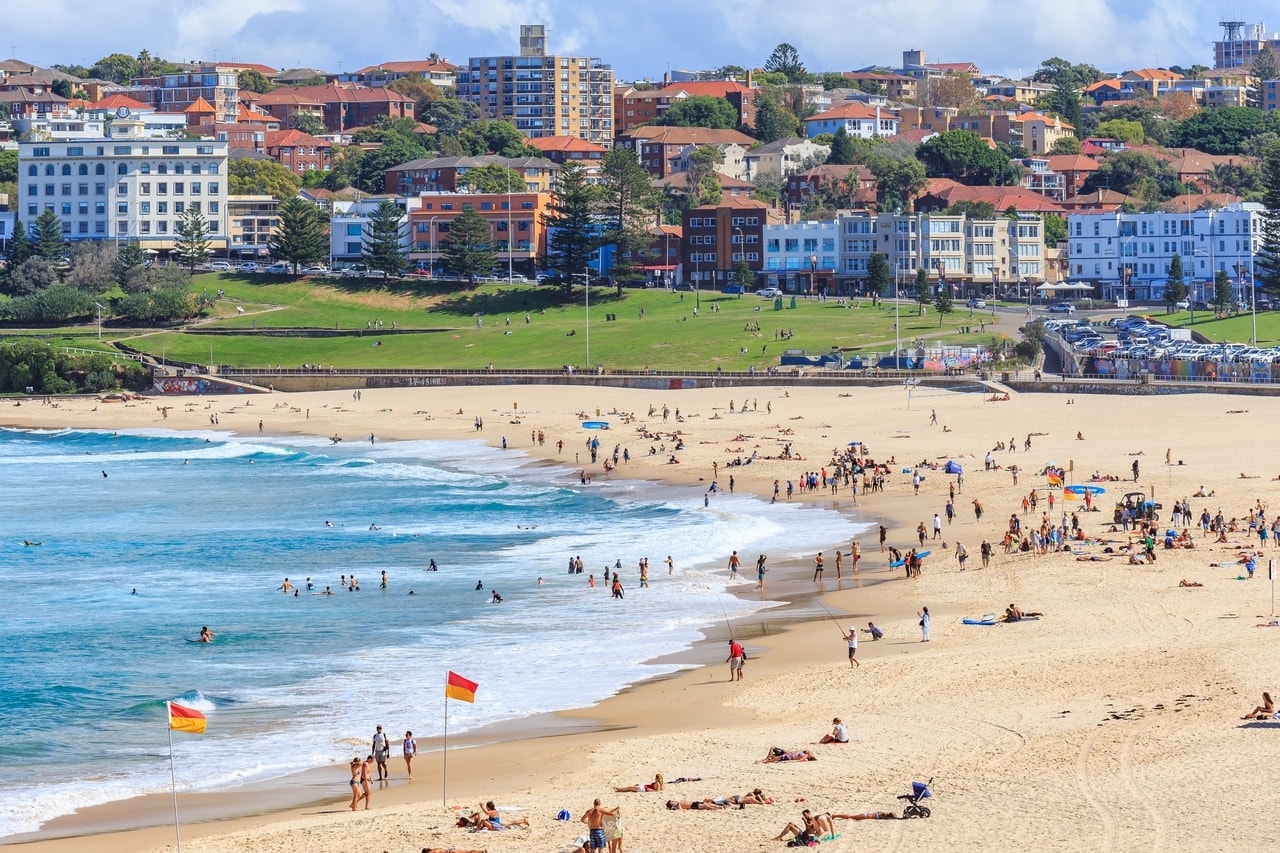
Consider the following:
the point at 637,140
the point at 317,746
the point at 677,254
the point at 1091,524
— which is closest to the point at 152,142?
the point at 677,254

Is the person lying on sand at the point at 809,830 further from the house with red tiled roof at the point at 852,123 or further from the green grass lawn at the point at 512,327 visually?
the house with red tiled roof at the point at 852,123

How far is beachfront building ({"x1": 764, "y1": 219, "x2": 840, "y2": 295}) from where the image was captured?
12200 cm

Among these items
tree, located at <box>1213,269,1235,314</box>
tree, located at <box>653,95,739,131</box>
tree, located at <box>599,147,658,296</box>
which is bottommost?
tree, located at <box>1213,269,1235,314</box>

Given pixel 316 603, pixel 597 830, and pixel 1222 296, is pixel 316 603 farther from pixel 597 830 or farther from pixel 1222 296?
pixel 1222 296

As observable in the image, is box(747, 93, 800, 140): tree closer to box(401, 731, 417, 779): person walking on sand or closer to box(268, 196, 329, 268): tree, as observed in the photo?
box(268, 196, 329, 268): tree

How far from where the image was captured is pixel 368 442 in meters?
75.2

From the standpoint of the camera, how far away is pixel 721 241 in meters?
123

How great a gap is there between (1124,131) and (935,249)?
77622 mm

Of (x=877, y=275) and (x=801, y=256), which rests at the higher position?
(x=801, y=256)

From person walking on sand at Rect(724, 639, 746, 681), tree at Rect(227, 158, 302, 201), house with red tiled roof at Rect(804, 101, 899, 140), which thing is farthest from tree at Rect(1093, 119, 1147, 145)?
person walking on sand at Rect(724, 639, 746, 681)

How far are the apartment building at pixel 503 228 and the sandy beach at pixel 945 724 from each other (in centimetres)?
7920

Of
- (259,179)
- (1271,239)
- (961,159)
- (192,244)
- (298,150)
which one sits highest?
(298,150)

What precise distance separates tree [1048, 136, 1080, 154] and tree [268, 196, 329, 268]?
267 ft

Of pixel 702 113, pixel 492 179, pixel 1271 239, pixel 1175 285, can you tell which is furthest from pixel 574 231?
pixel 702 113
